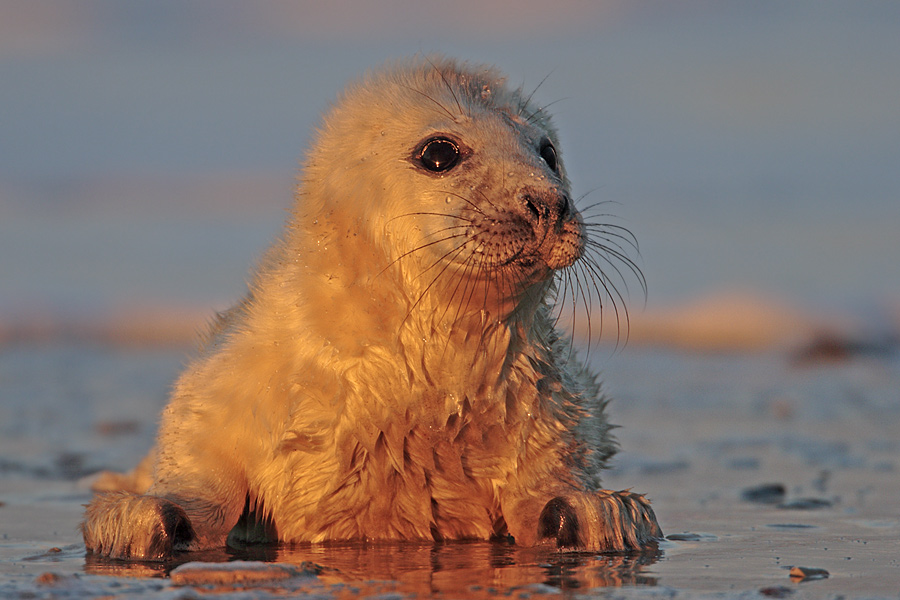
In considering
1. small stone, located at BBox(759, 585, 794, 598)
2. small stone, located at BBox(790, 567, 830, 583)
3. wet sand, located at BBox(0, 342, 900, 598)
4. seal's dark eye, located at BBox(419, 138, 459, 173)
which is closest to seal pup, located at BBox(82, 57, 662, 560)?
seal's dark eye, located at BBox(419, 138, 459, 173)

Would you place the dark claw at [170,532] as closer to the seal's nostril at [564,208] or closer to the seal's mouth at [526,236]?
the seal's mouth at [526,236]

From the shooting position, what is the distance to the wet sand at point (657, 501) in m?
3.34

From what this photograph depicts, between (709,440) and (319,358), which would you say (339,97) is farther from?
(709,440)

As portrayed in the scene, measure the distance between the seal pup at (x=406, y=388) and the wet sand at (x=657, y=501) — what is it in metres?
0.13

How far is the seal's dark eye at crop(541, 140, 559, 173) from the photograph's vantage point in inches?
171

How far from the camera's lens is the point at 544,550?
389cm

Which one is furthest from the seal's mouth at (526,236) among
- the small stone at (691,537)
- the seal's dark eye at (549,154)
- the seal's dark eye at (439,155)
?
the small stone at (691,537)

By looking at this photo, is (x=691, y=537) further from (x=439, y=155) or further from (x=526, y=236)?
(x=439, y=155)

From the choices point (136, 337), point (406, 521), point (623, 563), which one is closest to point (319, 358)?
point (406, 521)

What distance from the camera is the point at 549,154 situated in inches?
172

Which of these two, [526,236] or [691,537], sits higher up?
[526,236]

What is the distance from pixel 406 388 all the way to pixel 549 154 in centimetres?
102

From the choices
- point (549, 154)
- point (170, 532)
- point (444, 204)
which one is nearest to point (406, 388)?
point (444, 204)

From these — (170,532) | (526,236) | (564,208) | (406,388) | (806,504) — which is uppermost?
(564,208)
